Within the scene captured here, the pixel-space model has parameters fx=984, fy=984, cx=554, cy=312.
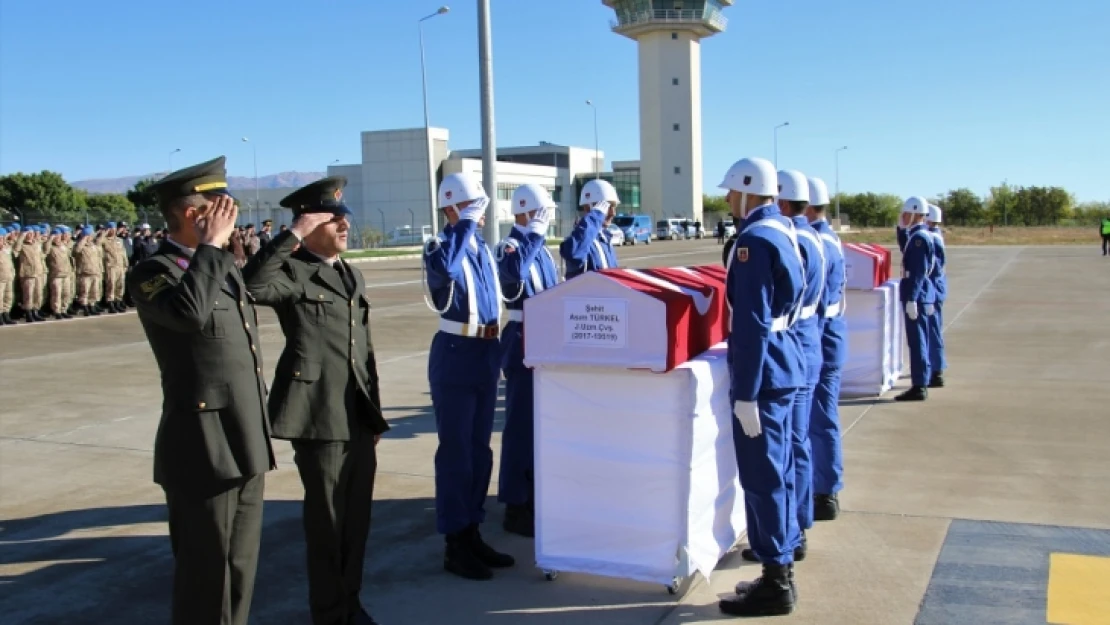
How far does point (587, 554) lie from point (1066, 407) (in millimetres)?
6453

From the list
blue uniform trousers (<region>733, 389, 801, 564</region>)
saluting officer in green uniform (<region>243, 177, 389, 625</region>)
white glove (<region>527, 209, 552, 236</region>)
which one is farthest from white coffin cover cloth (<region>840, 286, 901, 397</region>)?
saluting officer in green uniform (<region>243, 177, 389, 625</region>)

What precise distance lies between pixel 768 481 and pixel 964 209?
304 feet

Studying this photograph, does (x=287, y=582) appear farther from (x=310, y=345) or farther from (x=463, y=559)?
(x=310, y=345)

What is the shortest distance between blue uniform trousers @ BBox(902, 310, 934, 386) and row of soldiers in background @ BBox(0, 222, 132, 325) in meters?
16.1

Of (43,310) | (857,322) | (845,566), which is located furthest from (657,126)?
(845,566)

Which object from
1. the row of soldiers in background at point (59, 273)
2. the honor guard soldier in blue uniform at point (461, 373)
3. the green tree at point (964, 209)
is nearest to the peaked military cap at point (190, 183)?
the honor guard soldier in blue uniform at point (461, 373)

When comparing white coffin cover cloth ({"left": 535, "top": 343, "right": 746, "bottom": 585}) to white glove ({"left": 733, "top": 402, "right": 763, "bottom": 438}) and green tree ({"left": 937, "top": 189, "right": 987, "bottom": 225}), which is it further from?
green tree ({"left": 937, "top": 189, "right": 987, "bottom": 225})

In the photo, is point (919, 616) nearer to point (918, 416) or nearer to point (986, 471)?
point (986, 471)

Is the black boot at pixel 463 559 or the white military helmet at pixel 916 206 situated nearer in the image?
the black boot at pixel 463 559

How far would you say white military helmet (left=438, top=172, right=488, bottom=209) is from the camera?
17.2 feet

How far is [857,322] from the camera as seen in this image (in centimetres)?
998

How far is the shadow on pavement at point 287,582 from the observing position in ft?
15.2

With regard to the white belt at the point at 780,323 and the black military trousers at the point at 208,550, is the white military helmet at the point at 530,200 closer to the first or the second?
the white belt at the point at 780,323

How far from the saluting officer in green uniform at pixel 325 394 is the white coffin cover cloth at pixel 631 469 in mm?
915
